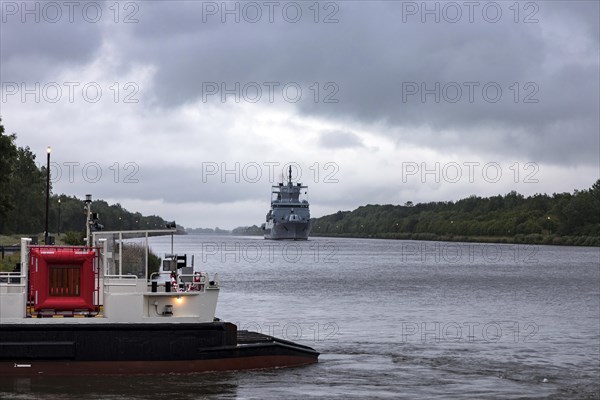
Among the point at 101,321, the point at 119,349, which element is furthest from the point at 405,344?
the point at 101,321

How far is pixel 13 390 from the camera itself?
2412 cm

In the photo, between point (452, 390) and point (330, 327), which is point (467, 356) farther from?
point (330, 327)

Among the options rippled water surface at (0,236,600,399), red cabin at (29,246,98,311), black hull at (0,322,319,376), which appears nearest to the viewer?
black hull at (0,322,319,376)

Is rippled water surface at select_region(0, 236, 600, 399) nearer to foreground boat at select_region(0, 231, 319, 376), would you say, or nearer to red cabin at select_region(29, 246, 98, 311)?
foreground boat at select_region(0, 231, 319, 376)

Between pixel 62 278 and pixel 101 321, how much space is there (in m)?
1.63

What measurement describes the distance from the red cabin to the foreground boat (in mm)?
27

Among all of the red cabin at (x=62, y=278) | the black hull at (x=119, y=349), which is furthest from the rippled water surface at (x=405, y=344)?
the red cabin at (x=62, y=278)

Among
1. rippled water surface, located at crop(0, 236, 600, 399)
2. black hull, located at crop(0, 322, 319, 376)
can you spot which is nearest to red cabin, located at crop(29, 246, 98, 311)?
black hull, located at crop(0, 322, 319, 376)

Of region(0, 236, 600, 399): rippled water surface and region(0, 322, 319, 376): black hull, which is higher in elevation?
region(0, 322, 319, 376): black hull

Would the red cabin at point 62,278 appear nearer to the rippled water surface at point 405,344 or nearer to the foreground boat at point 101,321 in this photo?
the foreground boat at point 101,321

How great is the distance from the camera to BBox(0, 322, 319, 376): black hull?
24.3 meters

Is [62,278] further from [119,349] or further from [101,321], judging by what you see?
[119,349]

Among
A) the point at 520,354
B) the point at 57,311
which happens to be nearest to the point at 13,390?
the point at 57,311

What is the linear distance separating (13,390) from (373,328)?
2220 cm
